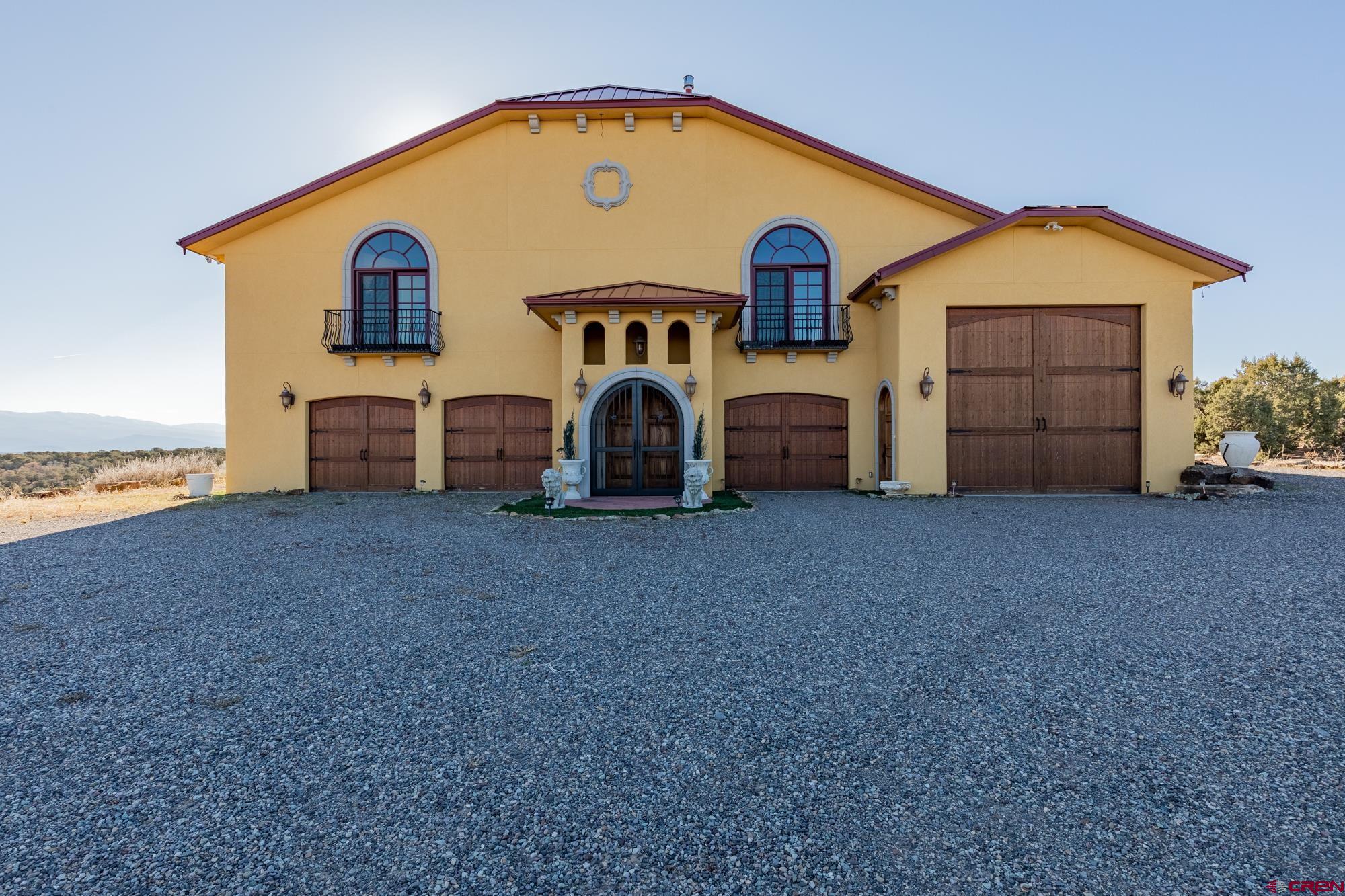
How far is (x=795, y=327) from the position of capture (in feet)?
40.4

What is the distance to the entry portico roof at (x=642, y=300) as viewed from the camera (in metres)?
10.2

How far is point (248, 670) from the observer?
331 cm

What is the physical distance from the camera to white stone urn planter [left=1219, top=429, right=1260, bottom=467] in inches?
419

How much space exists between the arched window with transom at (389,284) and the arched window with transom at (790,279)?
287 inches

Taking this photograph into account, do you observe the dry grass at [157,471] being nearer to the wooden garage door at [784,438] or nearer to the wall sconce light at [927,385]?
the wooden garage door at [784,438]

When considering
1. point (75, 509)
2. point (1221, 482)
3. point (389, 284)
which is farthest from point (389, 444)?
point (1221, 482)

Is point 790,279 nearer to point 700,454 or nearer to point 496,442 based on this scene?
point 700,454

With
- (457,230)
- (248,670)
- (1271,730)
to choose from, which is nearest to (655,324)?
(457,230)

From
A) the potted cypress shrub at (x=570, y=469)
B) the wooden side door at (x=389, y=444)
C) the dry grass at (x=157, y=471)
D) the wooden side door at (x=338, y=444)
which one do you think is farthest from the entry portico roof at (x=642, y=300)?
the dry grass at (x=157, y=471)

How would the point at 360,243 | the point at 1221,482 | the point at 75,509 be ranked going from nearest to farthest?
the point at 1221,482, the point at 75,509, the point at 360,243

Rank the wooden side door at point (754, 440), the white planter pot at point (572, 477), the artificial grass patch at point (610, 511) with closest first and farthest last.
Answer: the artificial grass patch at point (610, 511) < the white planter pot at point (572, 477) < the wooden side door at point (754, 440)

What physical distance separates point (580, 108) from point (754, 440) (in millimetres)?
8036

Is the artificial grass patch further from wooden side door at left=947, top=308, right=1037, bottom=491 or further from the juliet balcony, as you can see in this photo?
the juliet balcony

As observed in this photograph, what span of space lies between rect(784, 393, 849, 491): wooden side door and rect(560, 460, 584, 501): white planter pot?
4.60 metres
